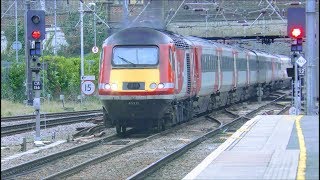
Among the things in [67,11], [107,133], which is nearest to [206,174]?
[107,133]

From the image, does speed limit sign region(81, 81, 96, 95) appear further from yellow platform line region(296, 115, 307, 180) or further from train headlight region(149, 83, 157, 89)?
yellow platform line region(296, 115, 307, 180)

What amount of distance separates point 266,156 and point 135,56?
884 centimetres

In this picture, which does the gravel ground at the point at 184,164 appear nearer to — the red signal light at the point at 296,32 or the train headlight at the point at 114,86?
the train headlight at the point at 114,86

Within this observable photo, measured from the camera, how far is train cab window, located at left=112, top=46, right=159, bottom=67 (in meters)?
21.5

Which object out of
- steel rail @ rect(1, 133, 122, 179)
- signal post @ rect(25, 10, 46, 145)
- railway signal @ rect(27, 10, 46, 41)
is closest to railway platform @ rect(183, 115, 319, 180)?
steel rail @ rect(1, 133, 122, 179)

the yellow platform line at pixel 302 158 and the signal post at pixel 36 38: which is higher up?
the signal post at pixel 36 38

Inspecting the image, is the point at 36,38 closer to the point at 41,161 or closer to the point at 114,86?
the point at 114,86

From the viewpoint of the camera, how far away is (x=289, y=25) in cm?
2509

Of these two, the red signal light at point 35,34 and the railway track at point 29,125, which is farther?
the railway track at point 29,125

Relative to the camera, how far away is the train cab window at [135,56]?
2147 cm

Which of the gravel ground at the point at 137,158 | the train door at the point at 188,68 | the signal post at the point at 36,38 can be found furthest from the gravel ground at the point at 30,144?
the train door at the point at 188,68

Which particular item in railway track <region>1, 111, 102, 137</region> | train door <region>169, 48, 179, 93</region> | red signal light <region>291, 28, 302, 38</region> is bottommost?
railway track <region>1, 111, 102, 137</region>

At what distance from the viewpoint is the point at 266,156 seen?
13422 millimetres

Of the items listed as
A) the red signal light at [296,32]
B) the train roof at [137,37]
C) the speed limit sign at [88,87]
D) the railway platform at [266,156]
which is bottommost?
the railway platform at [266,156]
